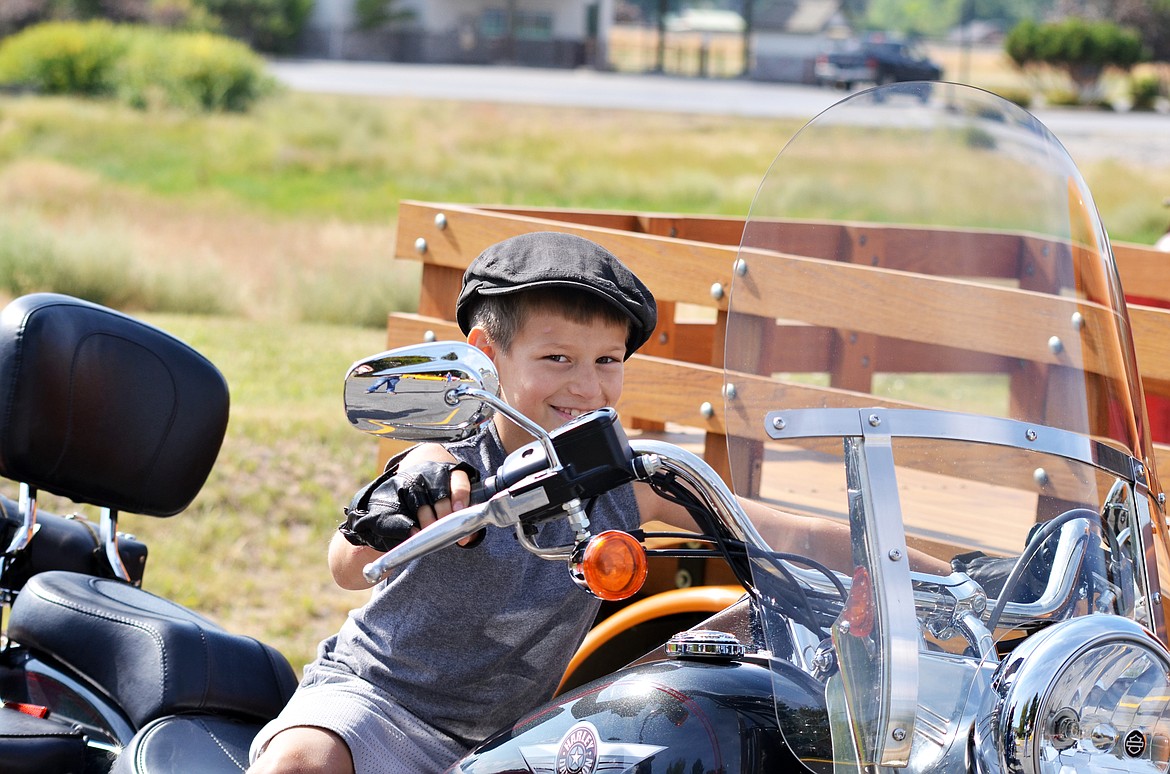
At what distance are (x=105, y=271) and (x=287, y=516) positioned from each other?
223 inches

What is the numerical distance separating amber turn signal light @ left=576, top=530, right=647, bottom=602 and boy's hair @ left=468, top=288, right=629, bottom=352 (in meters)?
0.50

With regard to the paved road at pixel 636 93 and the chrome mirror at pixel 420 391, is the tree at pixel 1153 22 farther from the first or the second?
the chrome mirror at pixel 420 391

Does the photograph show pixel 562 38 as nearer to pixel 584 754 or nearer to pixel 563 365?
pixel 563 365

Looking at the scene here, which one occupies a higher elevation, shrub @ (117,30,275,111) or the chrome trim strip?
the chrome trim strip

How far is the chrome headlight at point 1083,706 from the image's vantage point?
1.23m

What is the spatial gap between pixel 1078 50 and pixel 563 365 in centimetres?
4256

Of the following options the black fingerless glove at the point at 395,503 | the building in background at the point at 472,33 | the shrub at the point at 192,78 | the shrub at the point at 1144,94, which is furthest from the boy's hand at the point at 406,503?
the building in background at the point at 472,33

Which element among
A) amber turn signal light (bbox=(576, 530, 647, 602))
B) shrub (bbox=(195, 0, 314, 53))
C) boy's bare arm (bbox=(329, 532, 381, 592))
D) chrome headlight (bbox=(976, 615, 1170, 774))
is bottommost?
boy's bare arm (bbox=(329, 532, 381, 592))

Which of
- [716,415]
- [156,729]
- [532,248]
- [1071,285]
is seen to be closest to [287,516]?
[716,415]

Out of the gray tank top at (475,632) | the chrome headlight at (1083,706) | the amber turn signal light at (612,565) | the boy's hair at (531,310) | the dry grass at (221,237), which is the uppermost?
the boy's hair at (531,310)

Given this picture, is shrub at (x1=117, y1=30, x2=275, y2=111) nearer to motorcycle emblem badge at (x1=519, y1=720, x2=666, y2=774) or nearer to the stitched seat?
the stitched seat

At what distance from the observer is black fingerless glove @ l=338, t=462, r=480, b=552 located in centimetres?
148

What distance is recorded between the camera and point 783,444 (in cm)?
153

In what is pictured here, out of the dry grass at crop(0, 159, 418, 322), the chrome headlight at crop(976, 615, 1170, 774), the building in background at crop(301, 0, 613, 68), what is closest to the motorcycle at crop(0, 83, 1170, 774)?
the chrome headlight at crop(976, 615, 1170, 774)
